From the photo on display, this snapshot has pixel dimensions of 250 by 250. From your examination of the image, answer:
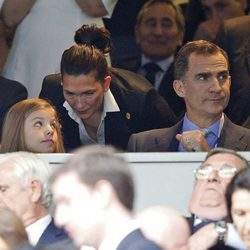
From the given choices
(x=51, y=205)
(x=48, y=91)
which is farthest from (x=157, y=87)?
(x=51, y=205)

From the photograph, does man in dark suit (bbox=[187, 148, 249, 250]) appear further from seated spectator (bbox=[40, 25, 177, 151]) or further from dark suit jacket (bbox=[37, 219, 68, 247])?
seated spectator (bbox=[40, 25, 177, 151])

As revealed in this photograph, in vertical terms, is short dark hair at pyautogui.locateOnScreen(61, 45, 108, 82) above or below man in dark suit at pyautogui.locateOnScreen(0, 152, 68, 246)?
above

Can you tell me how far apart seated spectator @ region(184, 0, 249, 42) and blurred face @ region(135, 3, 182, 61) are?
0.64 feet

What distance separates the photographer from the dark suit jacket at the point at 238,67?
470 inches

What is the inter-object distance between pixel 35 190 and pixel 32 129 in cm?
114

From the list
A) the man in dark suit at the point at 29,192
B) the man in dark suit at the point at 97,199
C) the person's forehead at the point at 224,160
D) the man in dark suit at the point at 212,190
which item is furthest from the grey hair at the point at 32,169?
the man in dark suit at the point at 97,199

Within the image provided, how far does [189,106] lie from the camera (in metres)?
11.3

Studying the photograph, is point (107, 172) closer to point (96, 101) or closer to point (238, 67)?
point (96, 101)

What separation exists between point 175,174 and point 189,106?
0.81 metres

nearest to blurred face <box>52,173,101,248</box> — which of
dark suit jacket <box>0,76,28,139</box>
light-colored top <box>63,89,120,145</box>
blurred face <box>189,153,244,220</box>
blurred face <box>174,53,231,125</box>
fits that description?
blurred face <box>189,153,244,220</box>

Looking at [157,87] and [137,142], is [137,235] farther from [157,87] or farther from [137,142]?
[157,87]

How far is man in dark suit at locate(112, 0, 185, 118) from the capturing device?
13.4 metres

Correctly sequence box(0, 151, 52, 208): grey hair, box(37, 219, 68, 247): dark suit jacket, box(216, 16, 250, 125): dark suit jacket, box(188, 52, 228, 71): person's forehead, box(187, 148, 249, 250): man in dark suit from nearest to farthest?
box(187, 148, 249, 250): man in dark suit → box(37, 219, 68, 247): dark suit jacket → box(0, 151, 52, 208): grey hair → box(188, 52, 228, 71): person's forehead → box(216, 16, 250, 125): dark suit jacket

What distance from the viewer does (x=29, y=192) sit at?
9.84 meters
